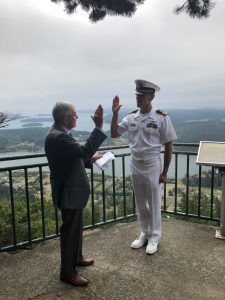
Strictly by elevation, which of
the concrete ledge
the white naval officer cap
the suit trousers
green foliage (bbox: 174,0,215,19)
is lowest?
the concrete ledge

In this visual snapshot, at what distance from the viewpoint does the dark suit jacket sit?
251cm

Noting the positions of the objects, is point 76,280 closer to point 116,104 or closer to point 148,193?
point 148,193

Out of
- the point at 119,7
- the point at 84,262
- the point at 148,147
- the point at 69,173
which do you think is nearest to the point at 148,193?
the point at 148,147

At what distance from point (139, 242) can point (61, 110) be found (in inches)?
76.8

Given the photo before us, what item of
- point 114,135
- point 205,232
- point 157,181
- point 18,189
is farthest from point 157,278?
point 18,189

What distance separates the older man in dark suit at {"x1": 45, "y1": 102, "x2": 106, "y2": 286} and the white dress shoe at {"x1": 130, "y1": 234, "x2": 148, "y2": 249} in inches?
36.9

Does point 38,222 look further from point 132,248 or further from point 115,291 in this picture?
point 115,291

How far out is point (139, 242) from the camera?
11.9 ft

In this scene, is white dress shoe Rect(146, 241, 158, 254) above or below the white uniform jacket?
below

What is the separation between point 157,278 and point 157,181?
1044 millimetres

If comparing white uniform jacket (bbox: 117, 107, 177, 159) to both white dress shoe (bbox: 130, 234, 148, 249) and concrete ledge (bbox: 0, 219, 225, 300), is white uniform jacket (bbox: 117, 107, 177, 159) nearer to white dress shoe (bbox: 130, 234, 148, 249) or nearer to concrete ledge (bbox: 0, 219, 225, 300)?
white dress shoe (bbox: 130, 234, 148, 249)

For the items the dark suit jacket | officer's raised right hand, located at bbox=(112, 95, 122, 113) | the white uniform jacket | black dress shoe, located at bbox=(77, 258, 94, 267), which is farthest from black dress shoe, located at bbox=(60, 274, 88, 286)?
officer's raised right hand, located at bbox=(112, 95, 122, 113)

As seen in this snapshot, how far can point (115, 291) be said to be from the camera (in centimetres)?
271

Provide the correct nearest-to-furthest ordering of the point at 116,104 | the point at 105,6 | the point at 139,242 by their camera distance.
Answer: the point at 116,104 < the point at 139,242 < the point at 105,6
